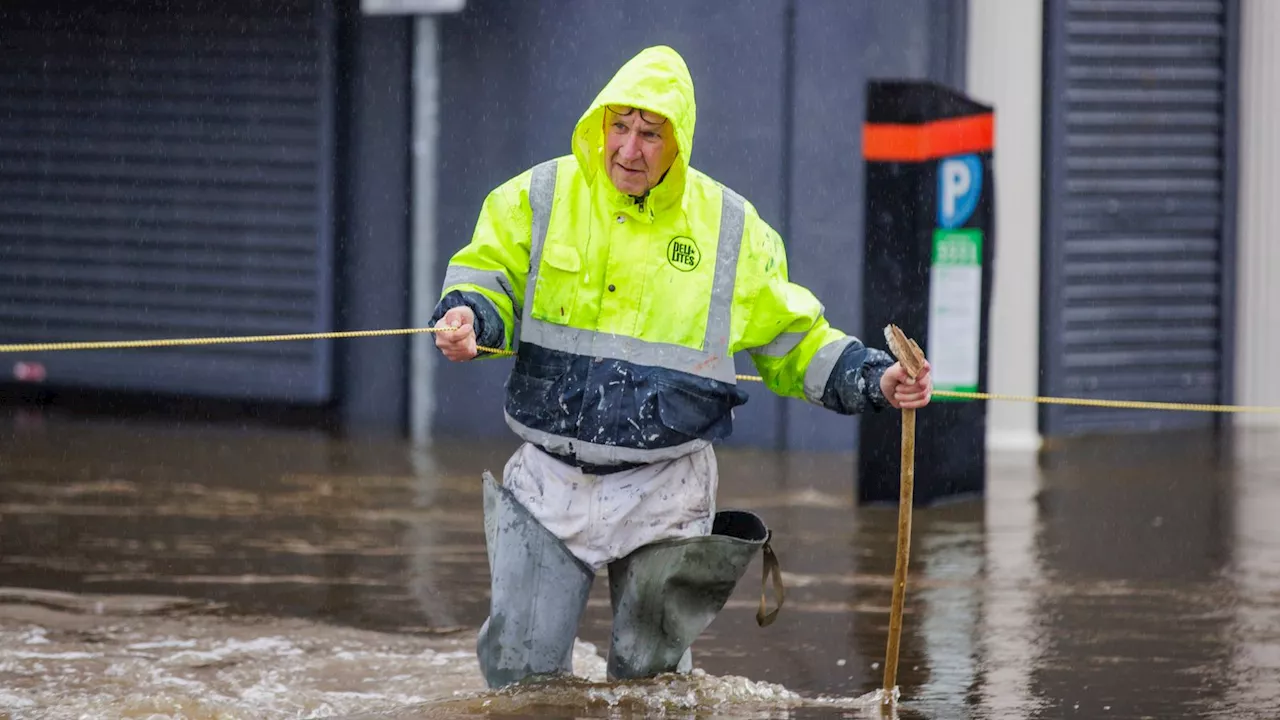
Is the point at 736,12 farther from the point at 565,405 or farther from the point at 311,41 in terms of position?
the point at 565,405

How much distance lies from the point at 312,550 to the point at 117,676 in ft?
6.58

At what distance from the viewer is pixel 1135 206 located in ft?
38.8

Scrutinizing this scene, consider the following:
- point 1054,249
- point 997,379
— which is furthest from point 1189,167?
point 997,379

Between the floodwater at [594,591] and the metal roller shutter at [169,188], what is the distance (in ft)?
3.83

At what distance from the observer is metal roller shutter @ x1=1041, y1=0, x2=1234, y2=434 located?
11.6m

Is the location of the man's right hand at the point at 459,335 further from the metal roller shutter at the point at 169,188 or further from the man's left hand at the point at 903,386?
the metal roller shutter at the point at 169,188

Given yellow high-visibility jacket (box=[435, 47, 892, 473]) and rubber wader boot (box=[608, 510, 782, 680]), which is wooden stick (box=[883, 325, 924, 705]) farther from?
rubber wader boot (box=[608, 510, 782, 680])

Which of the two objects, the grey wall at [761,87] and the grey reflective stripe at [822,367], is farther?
the grey wall at [761,87]

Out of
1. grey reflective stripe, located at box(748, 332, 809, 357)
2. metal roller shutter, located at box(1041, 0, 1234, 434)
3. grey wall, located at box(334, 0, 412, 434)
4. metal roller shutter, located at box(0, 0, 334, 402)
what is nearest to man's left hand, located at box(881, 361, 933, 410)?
grey reflective stripe, located at box(748, 332, 809, 357)

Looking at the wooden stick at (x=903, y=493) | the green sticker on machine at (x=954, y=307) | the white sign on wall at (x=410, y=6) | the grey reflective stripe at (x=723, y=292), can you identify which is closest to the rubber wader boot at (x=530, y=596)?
the grey reflective stripe at (x=723, y=292)

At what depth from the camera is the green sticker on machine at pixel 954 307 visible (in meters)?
9.15

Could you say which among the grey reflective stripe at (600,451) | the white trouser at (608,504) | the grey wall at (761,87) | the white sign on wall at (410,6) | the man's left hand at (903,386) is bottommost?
the white trouser at (608,504)

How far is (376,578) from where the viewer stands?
7637mm

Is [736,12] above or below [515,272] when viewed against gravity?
above
